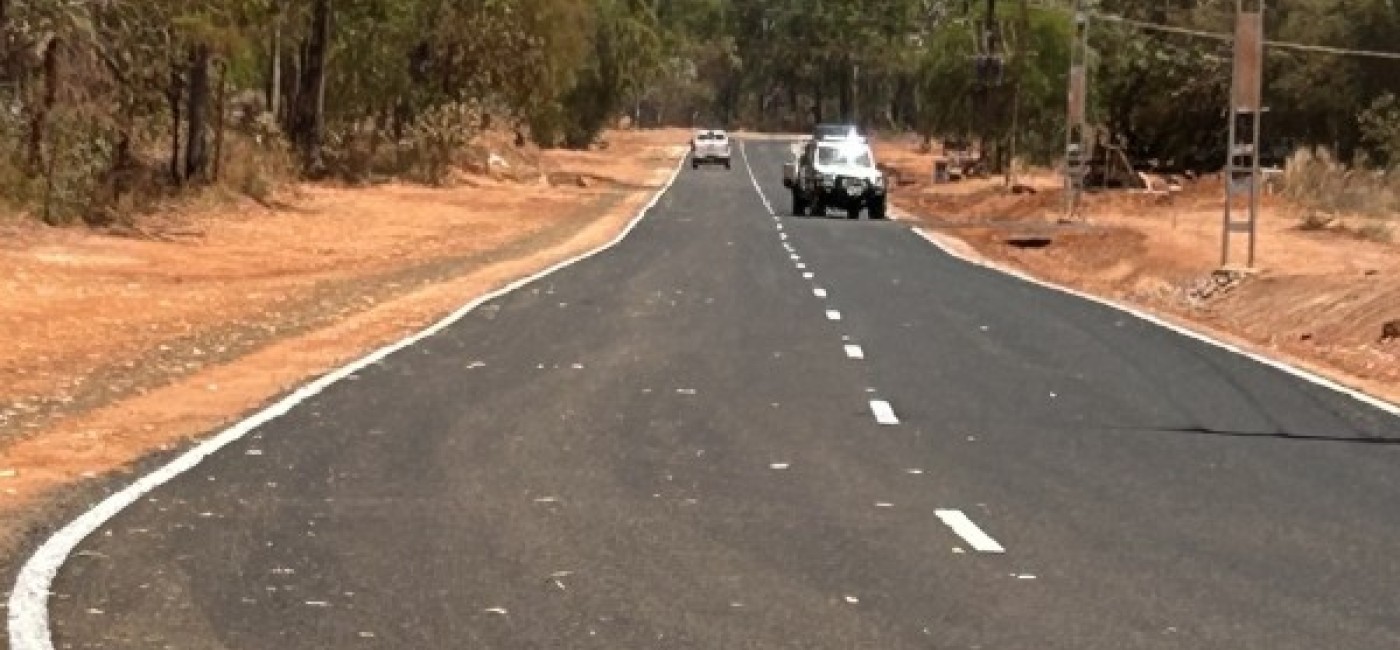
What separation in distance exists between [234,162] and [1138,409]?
33.7m

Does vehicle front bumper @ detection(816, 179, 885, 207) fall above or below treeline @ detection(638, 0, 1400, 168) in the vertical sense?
below

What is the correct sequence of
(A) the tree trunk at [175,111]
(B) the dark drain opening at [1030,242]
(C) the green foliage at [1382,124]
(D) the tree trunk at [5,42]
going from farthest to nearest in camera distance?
1. (C) the green foliage at [1382,124]
2. (B) the dark drain opening at [1030,242]
3. (A) the tree trunk at [175,111]
4. (D) the tree trunk at [5,42]

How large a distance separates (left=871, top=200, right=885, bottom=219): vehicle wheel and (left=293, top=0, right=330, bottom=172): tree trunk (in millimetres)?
14370

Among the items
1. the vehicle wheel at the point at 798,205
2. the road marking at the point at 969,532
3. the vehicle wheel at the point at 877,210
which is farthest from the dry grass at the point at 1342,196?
the road marking at the point at 969,532

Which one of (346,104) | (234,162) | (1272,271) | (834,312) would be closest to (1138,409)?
(834,312)

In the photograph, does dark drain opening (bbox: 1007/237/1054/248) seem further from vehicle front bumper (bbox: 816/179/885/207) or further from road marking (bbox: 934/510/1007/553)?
road marking (bbox: 934/510/1007/553)

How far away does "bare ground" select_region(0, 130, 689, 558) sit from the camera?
14.7 metres

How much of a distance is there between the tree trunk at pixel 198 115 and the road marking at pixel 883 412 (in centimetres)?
2692

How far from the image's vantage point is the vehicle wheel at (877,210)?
5772 cm

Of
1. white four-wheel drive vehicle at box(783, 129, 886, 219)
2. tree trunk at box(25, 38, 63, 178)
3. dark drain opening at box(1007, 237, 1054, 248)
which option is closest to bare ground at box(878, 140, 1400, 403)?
dark drain opening at box(1007, 237, 1054, 248)

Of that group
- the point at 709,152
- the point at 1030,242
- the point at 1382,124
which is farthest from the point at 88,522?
the point at 709,152

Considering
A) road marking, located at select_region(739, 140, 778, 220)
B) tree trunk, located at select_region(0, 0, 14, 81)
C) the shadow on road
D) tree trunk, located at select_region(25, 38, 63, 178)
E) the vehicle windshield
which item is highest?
tree trunk, located at select_region(0, 0, 14, 81)

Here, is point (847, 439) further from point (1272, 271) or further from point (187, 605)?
point (1272, 271)

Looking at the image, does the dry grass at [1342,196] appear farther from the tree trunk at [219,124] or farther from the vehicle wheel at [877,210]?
the tree trunk at [219,124]
